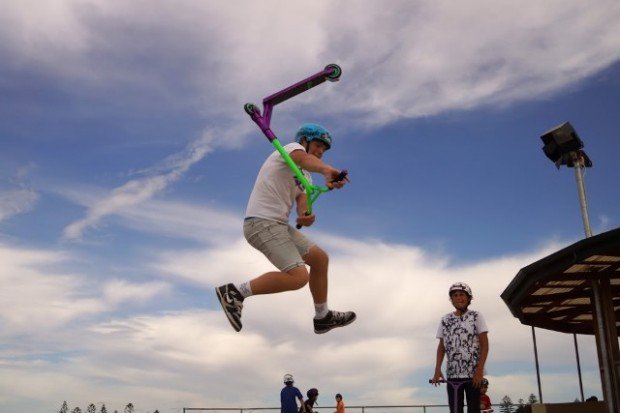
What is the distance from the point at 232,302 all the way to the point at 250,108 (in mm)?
1395

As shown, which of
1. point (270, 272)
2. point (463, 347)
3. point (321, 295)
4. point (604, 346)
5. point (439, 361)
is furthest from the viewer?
point (604, 346)

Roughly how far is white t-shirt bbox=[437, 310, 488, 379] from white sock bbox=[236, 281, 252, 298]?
2.49 meters

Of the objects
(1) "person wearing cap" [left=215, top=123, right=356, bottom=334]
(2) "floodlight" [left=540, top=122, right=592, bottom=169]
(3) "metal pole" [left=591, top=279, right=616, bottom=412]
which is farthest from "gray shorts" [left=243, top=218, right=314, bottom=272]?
(2) "floodlight" [left=540, top=122, right=592, bottom=169]

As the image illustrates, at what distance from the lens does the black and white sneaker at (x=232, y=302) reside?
456cm

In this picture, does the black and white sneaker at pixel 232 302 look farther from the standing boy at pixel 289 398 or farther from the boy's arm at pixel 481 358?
the standing boy at pixel 289 398

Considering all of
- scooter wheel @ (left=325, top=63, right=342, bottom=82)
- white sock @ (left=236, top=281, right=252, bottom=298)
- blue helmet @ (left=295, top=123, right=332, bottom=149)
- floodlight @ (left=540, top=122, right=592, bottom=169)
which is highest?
floodlight @ (left=540, top=122, right=592, bottom=169)

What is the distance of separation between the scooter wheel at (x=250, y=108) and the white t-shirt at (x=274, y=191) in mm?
400

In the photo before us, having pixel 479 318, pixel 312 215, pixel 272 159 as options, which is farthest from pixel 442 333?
pixel 272 159

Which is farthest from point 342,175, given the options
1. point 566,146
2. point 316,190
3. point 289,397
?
point 566,146

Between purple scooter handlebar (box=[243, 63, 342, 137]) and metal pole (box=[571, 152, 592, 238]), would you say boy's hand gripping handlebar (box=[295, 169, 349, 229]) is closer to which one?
purple scooter handlebar (box=[243, 63, 342, 137])

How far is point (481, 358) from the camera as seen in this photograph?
19.5 ft

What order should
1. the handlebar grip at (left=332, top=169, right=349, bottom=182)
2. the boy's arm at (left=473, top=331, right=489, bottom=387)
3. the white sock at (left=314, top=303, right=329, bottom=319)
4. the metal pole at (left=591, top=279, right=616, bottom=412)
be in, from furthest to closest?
1. the metal pole at (left=591, top=279, right=616, bottom=412)
2. the boy's arm at (left=473, top=331, right=489, bottom=387)
3. the white sock at (left=314, top=303, right=329, bottom=319)
4. the handlebar grip at (left=332, top=169, right=349, bottom=182)

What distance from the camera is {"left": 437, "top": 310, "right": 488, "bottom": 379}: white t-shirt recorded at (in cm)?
596

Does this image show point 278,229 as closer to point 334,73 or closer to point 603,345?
point 334,73
